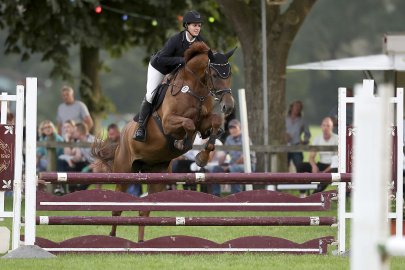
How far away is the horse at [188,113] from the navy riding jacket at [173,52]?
0.35ft

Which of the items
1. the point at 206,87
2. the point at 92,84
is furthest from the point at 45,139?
the point at 206,87

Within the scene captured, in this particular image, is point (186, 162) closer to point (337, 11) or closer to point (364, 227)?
point (364, 227)

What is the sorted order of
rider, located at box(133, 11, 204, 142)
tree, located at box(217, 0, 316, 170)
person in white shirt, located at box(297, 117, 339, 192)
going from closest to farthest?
rider, located at box(133, 11, 204, 142)
person in white shirt, located at box(297, 117, 339, 192)
tree, located at box(217, 0, 316, 170)

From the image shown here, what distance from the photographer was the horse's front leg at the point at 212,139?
10234 millimetres

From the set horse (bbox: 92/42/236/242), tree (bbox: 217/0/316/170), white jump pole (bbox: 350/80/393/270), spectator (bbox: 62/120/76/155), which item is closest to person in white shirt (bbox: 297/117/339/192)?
tree (bbox: 217/0/316/170)

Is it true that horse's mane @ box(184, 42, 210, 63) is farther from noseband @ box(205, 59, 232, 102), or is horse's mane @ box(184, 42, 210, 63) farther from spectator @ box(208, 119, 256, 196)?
spectator @ box(208, 119, 256, 196)

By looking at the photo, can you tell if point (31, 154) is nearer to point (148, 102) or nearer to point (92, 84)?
point (148, 102)

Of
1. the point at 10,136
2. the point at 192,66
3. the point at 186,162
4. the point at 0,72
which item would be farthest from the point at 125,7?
the point at 0,72

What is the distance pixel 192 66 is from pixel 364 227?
648cm

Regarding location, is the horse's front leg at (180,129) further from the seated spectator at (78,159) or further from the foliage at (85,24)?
the foliage at (85,24)

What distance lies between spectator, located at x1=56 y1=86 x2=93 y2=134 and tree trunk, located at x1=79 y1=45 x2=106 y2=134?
4.11 metres

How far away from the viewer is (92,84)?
77.3 ft

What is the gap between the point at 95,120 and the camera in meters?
23.4

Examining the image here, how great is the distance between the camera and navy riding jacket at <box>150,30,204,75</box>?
1045 centimetres
